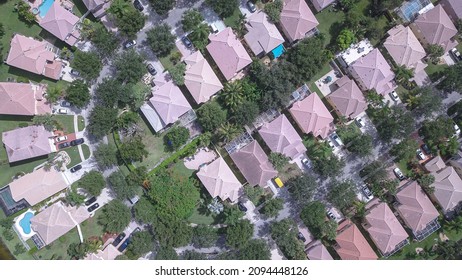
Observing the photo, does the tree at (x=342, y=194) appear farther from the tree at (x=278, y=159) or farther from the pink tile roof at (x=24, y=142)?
the pink tile roof at (x=24, y=142)

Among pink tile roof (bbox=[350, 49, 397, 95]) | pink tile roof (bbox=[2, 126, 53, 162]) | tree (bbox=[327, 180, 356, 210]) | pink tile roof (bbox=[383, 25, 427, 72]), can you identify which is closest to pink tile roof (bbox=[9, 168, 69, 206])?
pink tile roof (bbox=[2, 126, 53, 162])

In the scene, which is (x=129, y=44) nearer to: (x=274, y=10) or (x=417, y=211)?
(x=274, y=10)

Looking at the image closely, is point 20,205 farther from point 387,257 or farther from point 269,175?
point 387,257

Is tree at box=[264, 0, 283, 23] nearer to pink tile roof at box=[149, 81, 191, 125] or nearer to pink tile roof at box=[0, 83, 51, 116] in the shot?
pink tile roof at box=[149, 81, 191, 125]

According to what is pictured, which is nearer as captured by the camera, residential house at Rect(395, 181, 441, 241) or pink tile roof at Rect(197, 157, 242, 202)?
pink tile roof at Rect(197, 157, 242, 202)

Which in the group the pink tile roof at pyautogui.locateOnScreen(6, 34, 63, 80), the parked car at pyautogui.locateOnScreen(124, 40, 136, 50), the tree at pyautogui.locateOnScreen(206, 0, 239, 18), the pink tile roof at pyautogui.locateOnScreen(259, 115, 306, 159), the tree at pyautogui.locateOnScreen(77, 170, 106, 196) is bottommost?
the pink tile roof at pyautogui.locateOnScreen(259, 115, 306, 159)
